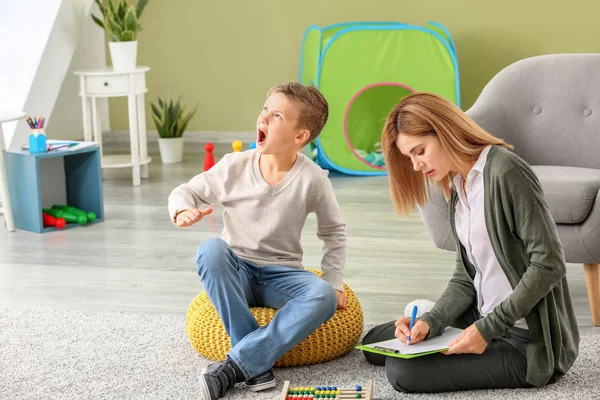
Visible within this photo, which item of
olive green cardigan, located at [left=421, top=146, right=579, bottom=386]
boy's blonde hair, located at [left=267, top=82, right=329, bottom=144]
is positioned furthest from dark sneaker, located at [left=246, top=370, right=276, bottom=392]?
boy's blonde hair, located at [left=267, top=82, right=329, bottom=144]

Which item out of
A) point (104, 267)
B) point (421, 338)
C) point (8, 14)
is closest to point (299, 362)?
point (421, 338)

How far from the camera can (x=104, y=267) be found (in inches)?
125

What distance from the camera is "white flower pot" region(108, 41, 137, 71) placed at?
4488 millimetres

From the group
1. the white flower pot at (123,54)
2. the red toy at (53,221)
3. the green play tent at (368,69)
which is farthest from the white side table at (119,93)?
the green play tent at (368,69)

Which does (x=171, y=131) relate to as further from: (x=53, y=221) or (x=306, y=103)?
(x=306, y=103)

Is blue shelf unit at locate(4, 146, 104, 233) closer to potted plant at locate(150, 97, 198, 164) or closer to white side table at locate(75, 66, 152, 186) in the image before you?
white side table at locate(75, 66, 152, 186)

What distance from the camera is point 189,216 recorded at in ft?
6.85

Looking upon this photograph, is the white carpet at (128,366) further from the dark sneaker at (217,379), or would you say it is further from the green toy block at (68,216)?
the green toy block at (68,216)

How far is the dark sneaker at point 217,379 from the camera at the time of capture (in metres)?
2.01

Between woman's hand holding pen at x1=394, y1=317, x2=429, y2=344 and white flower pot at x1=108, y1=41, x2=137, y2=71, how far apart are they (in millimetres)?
2846

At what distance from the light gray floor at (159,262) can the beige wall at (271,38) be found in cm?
143

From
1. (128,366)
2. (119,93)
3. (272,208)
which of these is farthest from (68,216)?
(272,208)

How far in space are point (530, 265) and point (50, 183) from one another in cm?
249

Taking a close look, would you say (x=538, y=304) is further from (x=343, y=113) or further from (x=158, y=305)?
(x=343, y=113)
